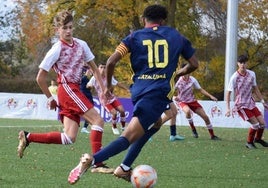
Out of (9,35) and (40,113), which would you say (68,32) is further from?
(9,35)

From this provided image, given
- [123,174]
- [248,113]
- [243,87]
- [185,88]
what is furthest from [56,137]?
[185,88]

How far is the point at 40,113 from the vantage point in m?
29.6

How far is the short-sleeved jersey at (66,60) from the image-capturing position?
9023 millimetres

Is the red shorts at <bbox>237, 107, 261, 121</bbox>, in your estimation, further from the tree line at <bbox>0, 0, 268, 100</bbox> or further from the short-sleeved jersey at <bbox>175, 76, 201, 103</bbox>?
the tree line at <bbox>0, 0, 268, 100</bbox>

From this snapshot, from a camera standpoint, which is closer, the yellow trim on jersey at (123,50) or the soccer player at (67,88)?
the yellow trim on jersey at (123,50)

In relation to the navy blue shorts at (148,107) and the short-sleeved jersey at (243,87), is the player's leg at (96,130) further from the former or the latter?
the short-sleeved jersey at (243,87)

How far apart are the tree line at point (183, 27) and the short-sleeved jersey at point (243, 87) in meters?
17.4

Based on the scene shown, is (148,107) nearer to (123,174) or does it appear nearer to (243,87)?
(123,174)

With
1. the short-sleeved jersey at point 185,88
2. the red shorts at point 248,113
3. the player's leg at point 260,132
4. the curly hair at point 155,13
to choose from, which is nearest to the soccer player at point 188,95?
the short-sleeved jersey at point 185,88

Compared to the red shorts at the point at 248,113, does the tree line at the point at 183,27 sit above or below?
below

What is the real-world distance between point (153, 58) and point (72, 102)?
6.12ft

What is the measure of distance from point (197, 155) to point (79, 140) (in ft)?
12.6

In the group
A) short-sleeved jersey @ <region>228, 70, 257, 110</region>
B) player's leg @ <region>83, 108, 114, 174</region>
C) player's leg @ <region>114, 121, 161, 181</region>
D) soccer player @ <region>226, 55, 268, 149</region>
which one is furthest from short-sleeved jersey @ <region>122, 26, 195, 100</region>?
short-sleeved jersey @ <region>228, 70, 257, 110</region>

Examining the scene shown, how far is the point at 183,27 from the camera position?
115ft
